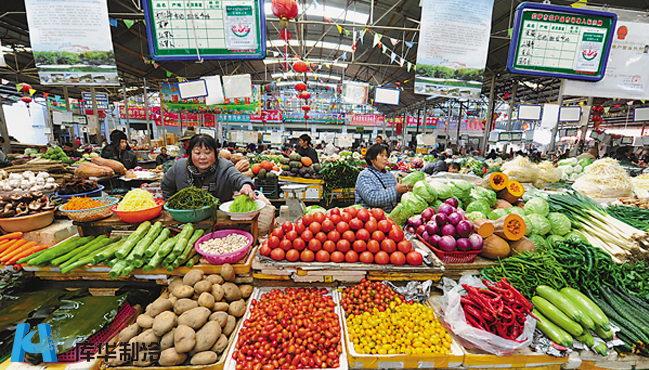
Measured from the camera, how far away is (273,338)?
1.73 meters

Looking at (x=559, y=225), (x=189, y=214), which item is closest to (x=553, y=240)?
(x=559, y=225)

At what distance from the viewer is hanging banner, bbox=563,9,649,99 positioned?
3.70 metres

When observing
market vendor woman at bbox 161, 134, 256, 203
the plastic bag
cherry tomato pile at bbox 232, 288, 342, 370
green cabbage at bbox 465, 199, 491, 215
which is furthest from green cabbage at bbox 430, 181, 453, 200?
market vendor woman at bbox 161, 134, 256, 203

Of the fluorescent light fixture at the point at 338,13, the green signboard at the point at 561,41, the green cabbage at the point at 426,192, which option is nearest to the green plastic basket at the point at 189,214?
the green cabbage at the point at 426,192

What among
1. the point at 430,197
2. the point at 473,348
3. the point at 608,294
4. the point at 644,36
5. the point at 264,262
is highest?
the point at 644,36

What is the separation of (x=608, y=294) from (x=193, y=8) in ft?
18.5

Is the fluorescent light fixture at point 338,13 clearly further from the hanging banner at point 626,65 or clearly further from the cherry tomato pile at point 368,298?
the cherry tomato pile at point 368,298

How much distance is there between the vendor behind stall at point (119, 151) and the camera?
6458 millimetres

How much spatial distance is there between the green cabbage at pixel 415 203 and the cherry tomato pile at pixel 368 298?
47.9 inches

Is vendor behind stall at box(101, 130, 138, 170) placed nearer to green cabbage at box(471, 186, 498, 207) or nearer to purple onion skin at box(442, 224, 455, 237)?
purple onion skin at box(442, 224, 455, 237)

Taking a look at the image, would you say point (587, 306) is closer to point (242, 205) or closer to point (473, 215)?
point (473, 215)

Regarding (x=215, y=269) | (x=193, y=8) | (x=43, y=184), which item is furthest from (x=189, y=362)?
(x=193, y=8)

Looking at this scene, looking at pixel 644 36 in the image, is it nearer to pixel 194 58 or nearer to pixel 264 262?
pixel 264 262

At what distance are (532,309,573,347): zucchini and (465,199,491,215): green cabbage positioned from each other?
4.14 feet
